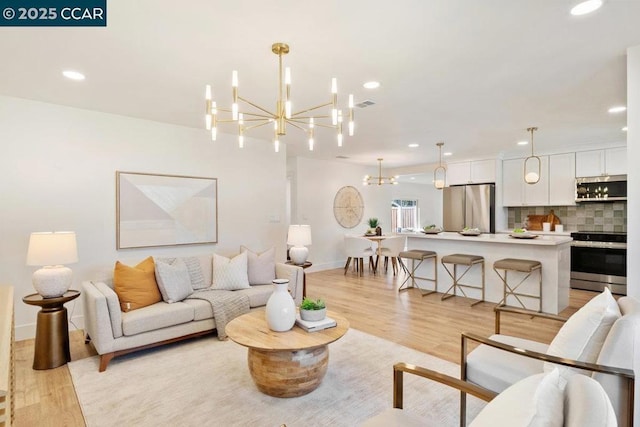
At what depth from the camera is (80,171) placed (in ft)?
12.8

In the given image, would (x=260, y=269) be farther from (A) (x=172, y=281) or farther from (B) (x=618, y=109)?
(B) (x=618, y=109)

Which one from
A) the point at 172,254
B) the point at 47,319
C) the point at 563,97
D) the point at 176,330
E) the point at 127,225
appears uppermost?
the point at 563,97

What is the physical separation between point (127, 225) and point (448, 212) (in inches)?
254

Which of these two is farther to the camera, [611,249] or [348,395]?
[611,249]

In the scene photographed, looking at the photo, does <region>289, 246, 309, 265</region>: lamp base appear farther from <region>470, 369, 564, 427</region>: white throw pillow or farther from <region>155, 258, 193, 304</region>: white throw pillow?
<region>470, 369, 564, 427</region>: white throw pillow

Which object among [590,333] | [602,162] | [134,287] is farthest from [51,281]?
[602,162]

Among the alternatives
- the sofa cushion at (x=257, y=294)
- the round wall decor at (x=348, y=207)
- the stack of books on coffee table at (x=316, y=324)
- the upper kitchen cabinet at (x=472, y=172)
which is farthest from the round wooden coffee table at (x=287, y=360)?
the upper kitchen cabinet at (x=472, y=172)

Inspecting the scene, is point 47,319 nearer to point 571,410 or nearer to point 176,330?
point 176,330

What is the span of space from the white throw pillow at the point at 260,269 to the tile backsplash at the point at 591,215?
5.79 meters

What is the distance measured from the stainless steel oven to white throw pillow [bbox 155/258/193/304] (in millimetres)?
6224

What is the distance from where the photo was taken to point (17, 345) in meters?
3.45

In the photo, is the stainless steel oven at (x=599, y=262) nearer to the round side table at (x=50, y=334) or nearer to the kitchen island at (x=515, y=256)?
the kitchen island at (x=515, y=256)

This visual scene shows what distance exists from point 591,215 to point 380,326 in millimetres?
5114

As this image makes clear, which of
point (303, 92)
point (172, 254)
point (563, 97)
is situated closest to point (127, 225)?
point (172, 254)
